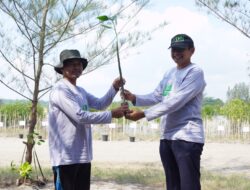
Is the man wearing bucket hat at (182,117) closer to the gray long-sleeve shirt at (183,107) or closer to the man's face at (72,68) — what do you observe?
the gray long-sleeve shirt at (183,107)

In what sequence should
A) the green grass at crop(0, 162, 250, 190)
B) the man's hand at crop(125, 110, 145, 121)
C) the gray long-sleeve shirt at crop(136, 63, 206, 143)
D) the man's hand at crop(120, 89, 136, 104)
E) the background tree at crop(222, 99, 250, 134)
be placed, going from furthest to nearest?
the background tree at crop(222, 99, 250, 134), the green grass at crop(0, 162, 250, 190), the man's hand at crop(120, 89, 136, 104), the man's hand at crop(125, 110, 145, 121), the gray long-sleeve shirt at crop(136, 63, 206, 143)

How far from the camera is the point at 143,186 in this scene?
625cm

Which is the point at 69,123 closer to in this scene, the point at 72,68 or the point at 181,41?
the point at 72,68

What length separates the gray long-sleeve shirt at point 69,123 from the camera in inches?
120

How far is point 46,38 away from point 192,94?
331cm

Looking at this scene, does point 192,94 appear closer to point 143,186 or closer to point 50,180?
point 143,186

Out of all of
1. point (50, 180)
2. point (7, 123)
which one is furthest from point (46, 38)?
point (7, 123)

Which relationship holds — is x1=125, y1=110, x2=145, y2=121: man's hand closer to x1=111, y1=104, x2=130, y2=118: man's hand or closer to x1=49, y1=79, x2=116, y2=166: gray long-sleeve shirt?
x1=111, y1=104, x2=130, y2=118: man's hand

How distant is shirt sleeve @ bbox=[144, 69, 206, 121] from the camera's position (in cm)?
311

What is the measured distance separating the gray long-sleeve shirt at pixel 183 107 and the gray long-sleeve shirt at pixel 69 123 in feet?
1.20

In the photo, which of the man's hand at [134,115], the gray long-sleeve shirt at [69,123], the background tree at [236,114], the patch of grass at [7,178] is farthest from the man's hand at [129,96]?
the background tree at [236,114]

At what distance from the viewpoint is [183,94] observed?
10.2 feet

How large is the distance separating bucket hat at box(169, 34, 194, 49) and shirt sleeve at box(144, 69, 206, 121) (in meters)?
Answer: 0.16

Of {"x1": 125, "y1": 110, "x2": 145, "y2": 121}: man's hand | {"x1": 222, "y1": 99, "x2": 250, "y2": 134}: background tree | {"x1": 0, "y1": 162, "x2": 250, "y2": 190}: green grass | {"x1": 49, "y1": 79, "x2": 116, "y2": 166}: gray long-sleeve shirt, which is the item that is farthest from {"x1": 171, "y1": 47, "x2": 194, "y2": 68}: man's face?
{"x1": 222, "y1": 99, "x2": 250, "y2": 134}: background tree
